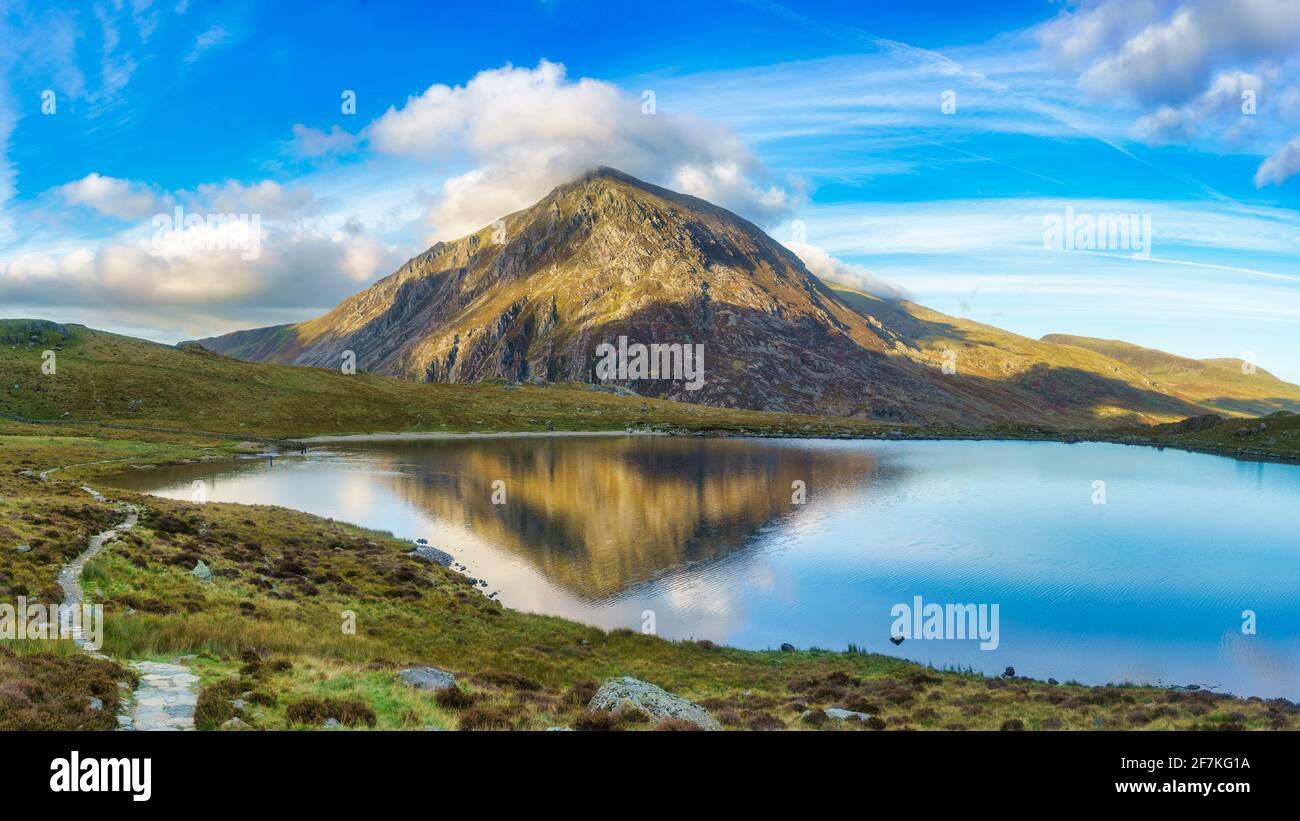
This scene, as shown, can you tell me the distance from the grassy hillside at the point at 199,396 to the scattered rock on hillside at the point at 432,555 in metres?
110

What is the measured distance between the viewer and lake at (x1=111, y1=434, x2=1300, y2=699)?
120ft

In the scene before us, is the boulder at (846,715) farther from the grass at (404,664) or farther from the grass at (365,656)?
the grass at (365,656)

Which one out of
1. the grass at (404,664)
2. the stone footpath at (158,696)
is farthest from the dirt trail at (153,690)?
the grass at (404,664)

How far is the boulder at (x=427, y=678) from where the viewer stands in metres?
20.5

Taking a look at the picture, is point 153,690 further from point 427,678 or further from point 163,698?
point 427,678

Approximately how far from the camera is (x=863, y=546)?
56.9 meters

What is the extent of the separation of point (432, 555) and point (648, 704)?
34533 millimetres

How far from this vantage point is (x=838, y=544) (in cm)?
5753

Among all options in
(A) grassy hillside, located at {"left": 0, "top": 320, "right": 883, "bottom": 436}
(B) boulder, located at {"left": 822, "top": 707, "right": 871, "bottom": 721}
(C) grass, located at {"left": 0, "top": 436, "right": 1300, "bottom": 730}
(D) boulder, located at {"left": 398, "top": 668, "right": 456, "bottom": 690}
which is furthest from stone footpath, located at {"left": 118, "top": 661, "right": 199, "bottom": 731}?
(A) grassy hillside, located at {"left": 0, "top": 320, "right": 883, "bottom": 436}

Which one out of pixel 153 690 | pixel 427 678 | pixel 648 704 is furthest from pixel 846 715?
pixel 153 690

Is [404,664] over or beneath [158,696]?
beneath

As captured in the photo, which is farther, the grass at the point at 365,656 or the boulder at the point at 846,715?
the boulder at the point at 846,715

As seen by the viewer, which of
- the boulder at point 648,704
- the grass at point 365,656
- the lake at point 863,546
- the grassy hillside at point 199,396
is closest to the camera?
the grass at point 365,656

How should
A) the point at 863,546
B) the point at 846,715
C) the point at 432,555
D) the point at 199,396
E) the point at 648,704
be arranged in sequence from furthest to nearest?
the point at 199,396 → the point at 863,546 → the point at 432,555 → the point at 846,715 → the point at 648,704
